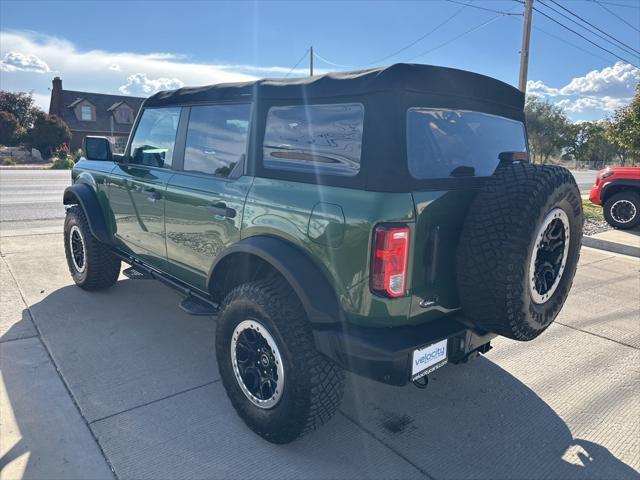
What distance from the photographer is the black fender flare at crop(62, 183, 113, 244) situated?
14.2 feet

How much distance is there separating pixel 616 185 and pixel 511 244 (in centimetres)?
876

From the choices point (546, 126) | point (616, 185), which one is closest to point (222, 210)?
point (616, 185)

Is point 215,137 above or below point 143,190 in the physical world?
above

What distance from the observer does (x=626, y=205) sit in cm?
922

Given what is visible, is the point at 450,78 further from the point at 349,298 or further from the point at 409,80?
the point at 349,298

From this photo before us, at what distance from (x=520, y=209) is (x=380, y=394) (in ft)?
5.24

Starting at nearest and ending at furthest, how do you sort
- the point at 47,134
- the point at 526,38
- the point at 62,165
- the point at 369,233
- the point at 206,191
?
1. the point at 369,233
2. the point at 206,191
3. the point at 526,38
4. the point at 62,165
5. the point at 47,134

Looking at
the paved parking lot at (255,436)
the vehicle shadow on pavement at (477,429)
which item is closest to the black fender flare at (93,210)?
the paved parking lot at (255,436)

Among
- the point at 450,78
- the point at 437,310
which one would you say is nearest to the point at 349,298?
the point at 437,310

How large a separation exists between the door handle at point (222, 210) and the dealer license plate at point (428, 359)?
1.34m

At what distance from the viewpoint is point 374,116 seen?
7.35ft

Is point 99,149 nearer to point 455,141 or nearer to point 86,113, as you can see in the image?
point 455,141

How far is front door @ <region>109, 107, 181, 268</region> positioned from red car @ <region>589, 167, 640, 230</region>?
9.01 meters

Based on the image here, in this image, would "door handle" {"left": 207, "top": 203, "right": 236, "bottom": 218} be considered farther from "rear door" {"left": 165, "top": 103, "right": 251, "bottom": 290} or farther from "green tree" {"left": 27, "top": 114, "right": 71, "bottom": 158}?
"green tree" {"left": 27, "top": 114, "right": 71, "bottom": 158}
